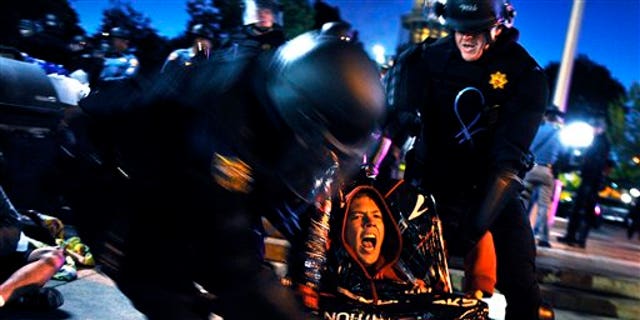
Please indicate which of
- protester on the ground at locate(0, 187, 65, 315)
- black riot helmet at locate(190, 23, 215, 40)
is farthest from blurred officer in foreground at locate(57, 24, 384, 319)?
black riot helmet at locate(190, 23, 215, 40)

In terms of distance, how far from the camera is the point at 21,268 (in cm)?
388

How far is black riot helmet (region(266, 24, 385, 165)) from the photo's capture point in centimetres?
156

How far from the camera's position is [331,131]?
158cm

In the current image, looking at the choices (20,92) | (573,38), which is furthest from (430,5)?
(573,38)

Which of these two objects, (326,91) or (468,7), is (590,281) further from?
(326,91)

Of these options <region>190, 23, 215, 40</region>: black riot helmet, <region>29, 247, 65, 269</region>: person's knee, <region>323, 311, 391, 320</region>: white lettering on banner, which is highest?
<region>190, 23, 215, 40</region>: black riot helmet

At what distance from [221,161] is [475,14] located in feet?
4.74

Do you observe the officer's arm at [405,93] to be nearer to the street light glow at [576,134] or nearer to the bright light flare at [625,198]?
the street light glow at [576,134]

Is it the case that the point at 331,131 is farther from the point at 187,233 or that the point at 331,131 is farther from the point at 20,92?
the point at 20,92

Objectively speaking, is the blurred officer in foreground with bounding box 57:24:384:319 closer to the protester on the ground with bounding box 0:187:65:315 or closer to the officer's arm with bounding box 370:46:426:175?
the officer's arm with bounding box 370:46:426:175

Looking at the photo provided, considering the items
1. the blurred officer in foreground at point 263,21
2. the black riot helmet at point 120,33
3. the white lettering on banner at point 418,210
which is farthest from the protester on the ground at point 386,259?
the black riot helmet at point 120,33

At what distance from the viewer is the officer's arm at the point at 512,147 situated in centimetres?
257

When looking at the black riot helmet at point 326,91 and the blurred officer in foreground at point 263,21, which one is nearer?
the black riot helmet at point 326,91

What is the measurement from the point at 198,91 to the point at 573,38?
48.1 feet
